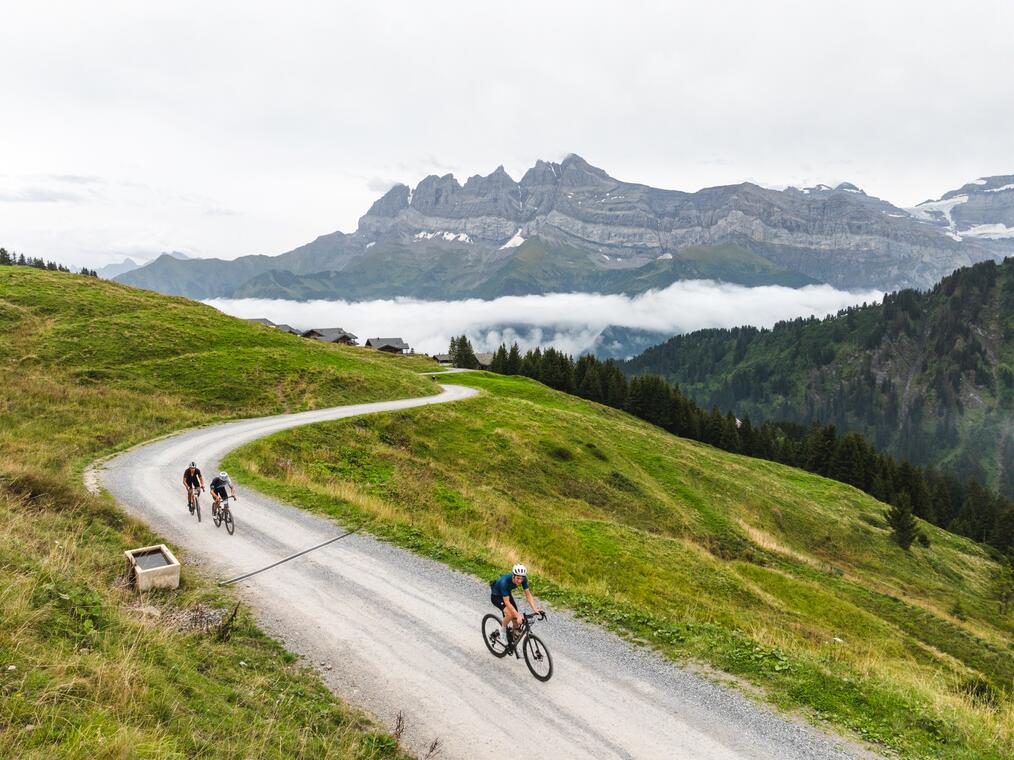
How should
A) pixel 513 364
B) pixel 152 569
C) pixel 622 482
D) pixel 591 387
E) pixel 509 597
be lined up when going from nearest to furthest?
pixel 509 597 → pixel 152 569 → pixel 622 482 → pixel 591 387 → pixel 513 364

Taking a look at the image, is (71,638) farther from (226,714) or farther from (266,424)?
(266,424)

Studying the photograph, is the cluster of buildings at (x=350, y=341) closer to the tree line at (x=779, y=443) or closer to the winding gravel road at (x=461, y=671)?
the tree line at (x=779, y=443)

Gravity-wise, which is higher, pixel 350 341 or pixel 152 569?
pixel 350 341

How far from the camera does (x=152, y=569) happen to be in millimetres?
13922

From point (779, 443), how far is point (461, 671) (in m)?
132

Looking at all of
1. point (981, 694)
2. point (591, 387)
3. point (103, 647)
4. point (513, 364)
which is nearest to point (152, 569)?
point (103, 647)

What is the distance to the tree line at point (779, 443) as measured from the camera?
10031 centimetres

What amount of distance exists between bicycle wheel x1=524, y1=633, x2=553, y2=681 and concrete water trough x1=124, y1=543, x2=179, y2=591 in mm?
9861

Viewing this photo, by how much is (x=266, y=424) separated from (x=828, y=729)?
37.9 metres

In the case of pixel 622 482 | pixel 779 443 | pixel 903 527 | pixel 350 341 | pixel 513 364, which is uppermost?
pixel 350 341

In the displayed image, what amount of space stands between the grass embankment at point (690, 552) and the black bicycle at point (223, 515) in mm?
3920

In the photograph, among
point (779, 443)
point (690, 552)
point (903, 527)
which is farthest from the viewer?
point (779, 443)

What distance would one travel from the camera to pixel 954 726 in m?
11.3

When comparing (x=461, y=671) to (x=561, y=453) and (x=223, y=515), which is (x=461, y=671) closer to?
(x=223, y=515)
